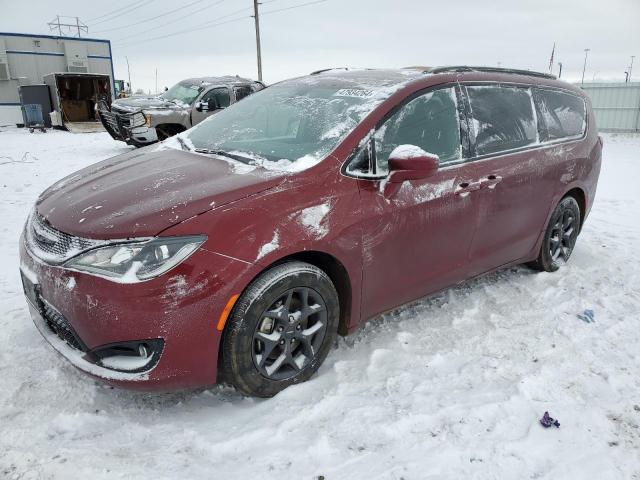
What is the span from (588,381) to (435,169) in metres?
1.49

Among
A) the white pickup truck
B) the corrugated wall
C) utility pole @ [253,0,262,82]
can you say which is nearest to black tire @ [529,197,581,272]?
the white pickup truck

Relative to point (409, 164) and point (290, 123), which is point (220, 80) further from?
point (409, 164)

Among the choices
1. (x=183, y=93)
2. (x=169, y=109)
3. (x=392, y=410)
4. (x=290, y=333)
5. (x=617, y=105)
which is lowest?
(x=617, y=105)

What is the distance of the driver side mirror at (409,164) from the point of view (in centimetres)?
268

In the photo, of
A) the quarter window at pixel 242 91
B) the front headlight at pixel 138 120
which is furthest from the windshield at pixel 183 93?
the front headlight at pixel 138 120

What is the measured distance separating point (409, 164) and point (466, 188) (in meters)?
0.74

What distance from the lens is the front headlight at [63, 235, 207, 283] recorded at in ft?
7.04

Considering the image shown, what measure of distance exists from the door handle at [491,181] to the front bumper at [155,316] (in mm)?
1883

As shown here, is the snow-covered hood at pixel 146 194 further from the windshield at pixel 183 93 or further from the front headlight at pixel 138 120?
the windshield at pixel 183 93

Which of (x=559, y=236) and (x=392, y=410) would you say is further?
(x=559, y=236)

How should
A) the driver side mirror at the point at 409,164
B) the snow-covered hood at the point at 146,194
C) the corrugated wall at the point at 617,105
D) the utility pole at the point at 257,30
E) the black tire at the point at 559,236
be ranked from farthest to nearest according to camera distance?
the utility pole at the point at 257,30 < the corrugated wall at the point at 617,105 < the black tire at the point at 559,236 < the driver side mirror at the point at 409,164 < the snow-covered hood at the point at 146,194

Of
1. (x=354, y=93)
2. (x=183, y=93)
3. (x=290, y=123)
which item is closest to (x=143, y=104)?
(x=183, y=93)

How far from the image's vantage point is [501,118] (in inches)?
142

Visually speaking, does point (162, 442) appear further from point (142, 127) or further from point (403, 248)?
point (142, 127)
